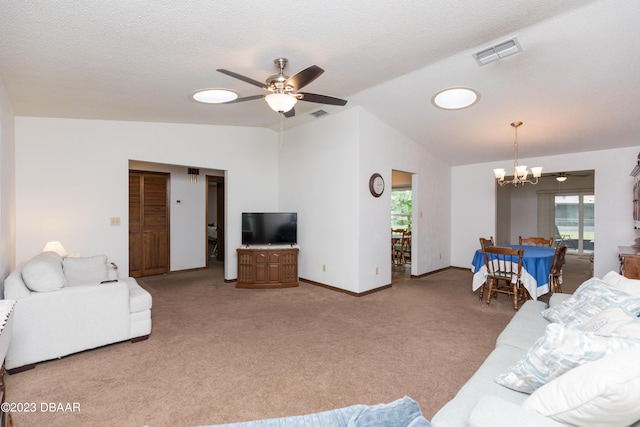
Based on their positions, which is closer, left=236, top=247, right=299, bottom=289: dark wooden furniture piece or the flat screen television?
left=236, top=247, right=299, bottom=289: dark wooden furniture piece

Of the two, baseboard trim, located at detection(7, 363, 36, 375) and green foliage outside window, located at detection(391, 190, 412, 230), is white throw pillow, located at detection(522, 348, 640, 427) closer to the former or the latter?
baseboard trim, located at detection(7, 363, 36, 375)

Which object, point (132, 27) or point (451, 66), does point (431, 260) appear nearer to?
point (451, 66)

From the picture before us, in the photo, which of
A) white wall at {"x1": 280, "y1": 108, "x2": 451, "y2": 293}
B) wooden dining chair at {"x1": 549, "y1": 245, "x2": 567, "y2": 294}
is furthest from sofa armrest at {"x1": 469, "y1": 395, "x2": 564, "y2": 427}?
wooden dining chair at {"x1": 549, "y1": 245, "x2": 567, "y2": 294}

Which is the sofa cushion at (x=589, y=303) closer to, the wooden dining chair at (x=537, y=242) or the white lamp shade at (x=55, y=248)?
the wooden dining chair at (x=537, y=242)

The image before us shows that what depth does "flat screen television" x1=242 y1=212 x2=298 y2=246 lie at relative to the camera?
5375mm

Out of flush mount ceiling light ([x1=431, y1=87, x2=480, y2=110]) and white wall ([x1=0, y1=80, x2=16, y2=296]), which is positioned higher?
flush mount ceiling light ([x1=431, y1=87, x2=480, y2=110])

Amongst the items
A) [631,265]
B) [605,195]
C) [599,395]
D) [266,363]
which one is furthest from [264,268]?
[605,195]

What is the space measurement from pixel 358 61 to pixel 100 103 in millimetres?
3036

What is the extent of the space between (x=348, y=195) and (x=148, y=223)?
3969mm

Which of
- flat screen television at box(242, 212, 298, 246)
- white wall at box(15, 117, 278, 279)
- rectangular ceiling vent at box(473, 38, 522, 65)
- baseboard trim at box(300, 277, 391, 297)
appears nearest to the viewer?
rectangular ceiling vent at box(473, 38, 522, 65)

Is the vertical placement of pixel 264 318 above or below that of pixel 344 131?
below

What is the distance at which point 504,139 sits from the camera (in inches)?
201

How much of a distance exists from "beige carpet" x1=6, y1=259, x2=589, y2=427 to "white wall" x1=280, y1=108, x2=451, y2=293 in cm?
80

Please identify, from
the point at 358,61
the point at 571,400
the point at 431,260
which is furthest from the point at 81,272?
the point at 431,260
